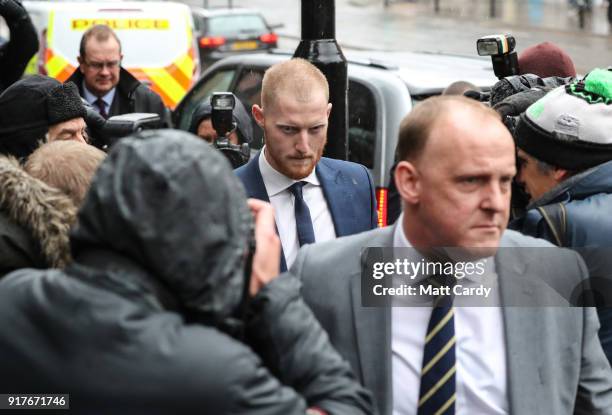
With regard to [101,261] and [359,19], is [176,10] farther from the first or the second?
[359,19]

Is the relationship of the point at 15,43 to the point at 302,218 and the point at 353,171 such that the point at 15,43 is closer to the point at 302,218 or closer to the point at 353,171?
the point at 353,171

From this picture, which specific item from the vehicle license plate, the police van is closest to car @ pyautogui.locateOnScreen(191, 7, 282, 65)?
the vehicle license plate

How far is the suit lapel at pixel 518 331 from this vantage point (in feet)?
8.98

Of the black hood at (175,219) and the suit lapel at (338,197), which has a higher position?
the black hood at (175,219)

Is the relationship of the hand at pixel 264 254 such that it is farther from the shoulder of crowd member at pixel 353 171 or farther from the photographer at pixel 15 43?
the photographer at pixel 15 43

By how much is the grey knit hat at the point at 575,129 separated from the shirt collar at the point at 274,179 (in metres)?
1.02

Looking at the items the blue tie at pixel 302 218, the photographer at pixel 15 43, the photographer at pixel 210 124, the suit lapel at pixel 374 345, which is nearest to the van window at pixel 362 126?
the photographer at pixel 210 124

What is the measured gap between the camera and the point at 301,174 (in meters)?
4.43

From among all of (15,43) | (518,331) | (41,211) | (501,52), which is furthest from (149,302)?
(15,43)

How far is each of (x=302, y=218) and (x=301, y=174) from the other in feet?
0.63

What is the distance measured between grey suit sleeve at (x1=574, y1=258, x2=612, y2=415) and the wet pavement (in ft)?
67.6

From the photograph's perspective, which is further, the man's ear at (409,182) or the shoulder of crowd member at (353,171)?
the shoulder of crowd member at (353,171)

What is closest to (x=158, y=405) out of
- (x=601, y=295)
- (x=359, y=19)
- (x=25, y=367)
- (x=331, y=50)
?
(x=25, y=367)

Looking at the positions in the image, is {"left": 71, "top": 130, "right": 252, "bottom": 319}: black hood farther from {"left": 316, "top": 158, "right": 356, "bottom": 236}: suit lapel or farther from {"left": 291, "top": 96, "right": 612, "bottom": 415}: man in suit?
{"left": 316, "top": 158, "right": 356, "bottom": 236}: suit lapel
